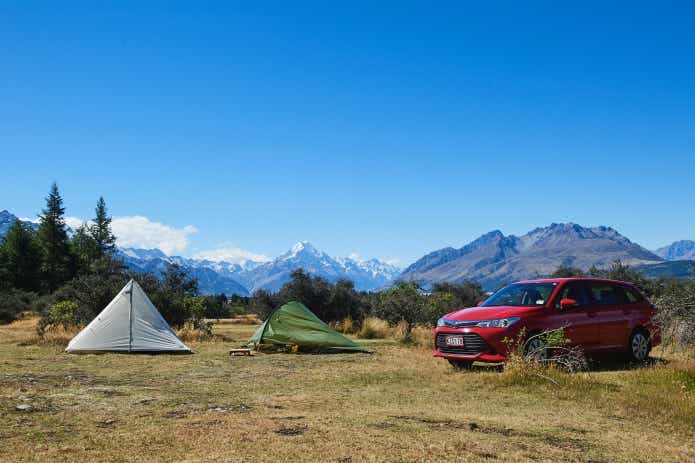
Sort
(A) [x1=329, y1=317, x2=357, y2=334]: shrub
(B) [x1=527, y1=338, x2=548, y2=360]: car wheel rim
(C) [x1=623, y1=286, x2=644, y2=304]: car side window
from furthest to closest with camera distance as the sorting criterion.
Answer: (A) [x1=329, y1=317, x2=357, y2=334]: shrub < (C) [x1=623, y1=286, x2=644, y2=304]: car side window < (B) [x1=527, y1=338, x2=548, y2=360]: car wheel rim

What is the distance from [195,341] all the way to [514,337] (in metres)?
12.3

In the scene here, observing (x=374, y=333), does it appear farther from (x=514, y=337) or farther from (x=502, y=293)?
(x=514, y=337)

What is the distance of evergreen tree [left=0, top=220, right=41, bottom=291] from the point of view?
6222cm

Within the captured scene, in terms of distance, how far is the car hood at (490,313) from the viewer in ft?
37.0

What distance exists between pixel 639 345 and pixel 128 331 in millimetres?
12488

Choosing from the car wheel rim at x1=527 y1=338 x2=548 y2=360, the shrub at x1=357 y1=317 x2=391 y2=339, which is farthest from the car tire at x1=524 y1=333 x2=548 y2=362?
the shrub at x1=357 y1=317 x2=391 y2=339

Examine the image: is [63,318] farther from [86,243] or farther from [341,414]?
[86,243]

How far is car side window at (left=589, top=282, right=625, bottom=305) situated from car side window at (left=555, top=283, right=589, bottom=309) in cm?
24

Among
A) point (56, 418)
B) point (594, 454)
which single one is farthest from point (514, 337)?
point (56, 418)

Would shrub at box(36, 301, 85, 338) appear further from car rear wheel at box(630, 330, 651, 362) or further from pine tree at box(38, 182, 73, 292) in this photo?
pine tree at box(38, 182, 73, 292)

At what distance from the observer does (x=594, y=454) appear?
5.79 m

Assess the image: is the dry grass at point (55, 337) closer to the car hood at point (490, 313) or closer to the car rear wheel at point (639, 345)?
the car hood at point (490, 313)

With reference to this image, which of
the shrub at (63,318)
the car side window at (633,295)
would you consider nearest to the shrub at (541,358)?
the car side window at (633,295)

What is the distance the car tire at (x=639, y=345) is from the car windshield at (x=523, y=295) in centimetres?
228
